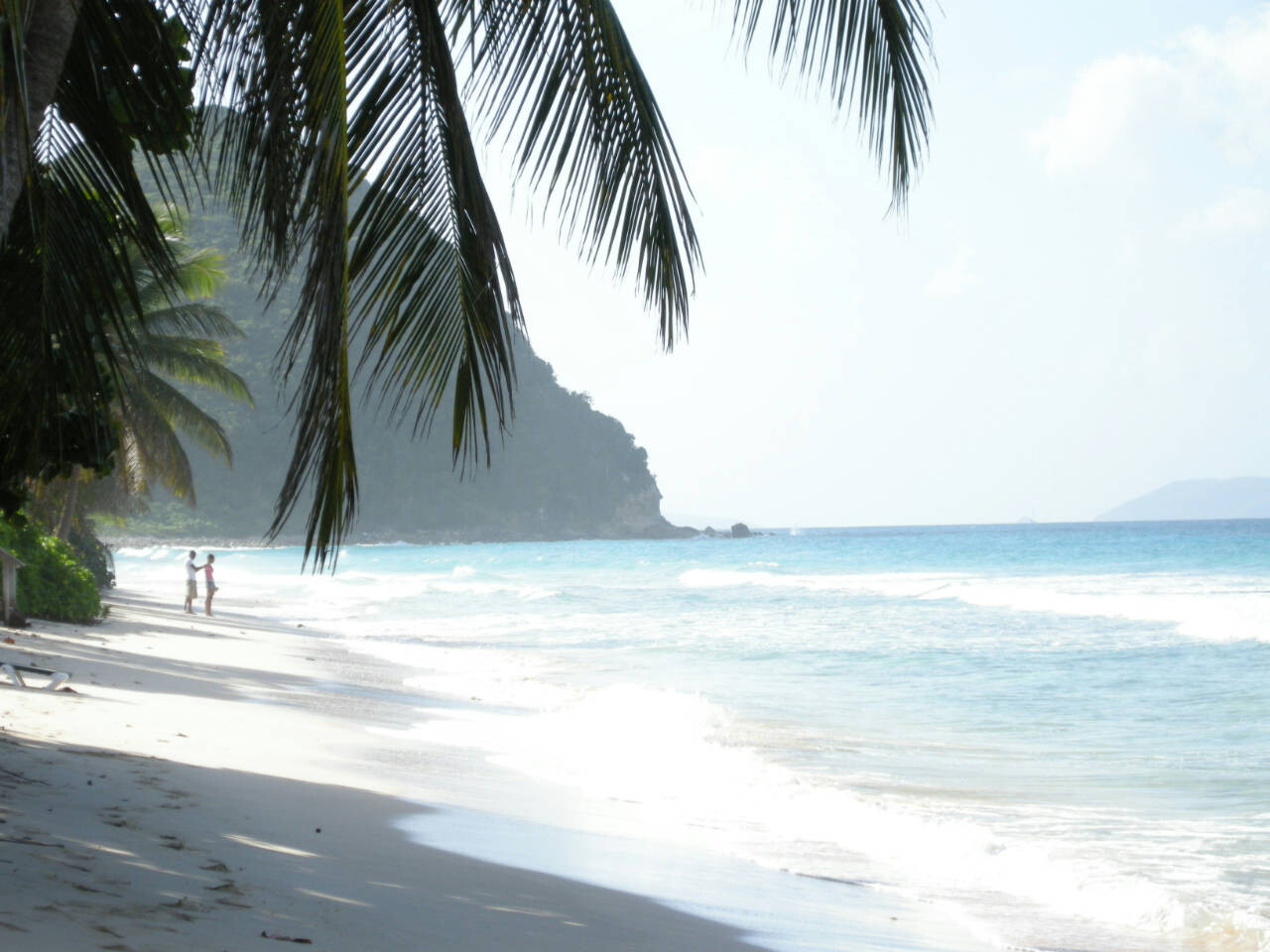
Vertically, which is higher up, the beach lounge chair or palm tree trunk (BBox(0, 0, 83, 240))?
palm tree trunk (BBox(0, 0, 83, 240))

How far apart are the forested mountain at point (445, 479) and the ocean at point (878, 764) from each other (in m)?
37.9

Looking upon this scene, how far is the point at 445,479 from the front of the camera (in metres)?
84.5

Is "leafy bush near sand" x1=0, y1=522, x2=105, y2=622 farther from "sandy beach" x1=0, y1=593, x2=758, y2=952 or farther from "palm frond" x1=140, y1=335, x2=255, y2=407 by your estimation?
"sandy beach" x1=0, y1=593, x2=758, y2=952

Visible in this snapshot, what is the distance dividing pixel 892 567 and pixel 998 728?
32.9 meters

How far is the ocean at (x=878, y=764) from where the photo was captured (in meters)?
4.31

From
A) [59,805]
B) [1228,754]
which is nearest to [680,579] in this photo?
[1228,754]

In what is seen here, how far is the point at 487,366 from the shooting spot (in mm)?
3332

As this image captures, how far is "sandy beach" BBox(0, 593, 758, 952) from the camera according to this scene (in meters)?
2.84

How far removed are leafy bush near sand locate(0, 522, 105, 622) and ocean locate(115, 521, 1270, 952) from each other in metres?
3.43

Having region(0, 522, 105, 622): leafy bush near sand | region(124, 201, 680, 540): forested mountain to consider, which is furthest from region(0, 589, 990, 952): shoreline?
region(124, 201, 680, 540): forested mountain

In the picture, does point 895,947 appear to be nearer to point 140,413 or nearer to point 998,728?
point 998,728

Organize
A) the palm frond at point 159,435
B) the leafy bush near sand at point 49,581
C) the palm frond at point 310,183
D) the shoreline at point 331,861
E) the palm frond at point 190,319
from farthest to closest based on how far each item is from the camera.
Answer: the palm frond at point 190,319 < the palm frond at point 159,435 < the leafy bush near sand at point 49,581 < the shoreline at point 331,861 < the palm frond at point 310,183

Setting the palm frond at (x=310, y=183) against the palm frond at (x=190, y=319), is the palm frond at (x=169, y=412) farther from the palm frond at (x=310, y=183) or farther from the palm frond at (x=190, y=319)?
the palm frond at (x=310, y=183)

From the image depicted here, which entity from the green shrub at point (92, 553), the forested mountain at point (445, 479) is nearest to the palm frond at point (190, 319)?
the green shrub at point (92, 553)
